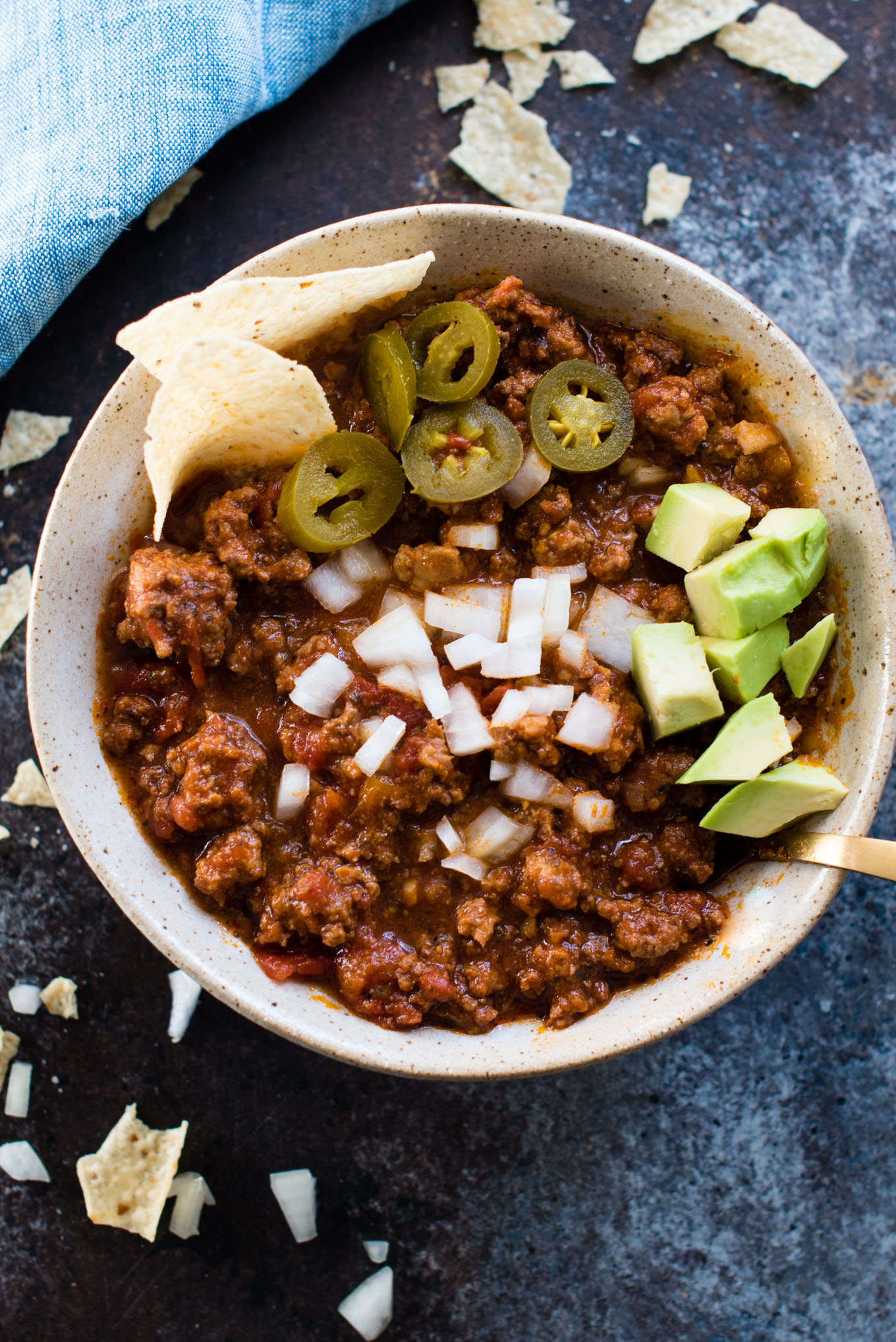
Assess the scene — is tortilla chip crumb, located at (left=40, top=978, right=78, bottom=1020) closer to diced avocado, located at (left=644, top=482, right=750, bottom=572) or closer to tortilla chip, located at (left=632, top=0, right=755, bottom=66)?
diced avocado, located at (left=644, top=482, right=750, bottom=572)

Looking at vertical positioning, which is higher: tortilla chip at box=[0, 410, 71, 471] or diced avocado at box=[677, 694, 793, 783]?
tortilla chip at box=[0, 410, 71, 471]

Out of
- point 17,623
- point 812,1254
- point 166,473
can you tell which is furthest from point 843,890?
point 17,623

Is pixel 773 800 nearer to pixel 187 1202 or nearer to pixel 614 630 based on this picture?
pixel 614 630

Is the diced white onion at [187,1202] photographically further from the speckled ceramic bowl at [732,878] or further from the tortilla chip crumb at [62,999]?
the speckled ceramic bowl at [732,878]

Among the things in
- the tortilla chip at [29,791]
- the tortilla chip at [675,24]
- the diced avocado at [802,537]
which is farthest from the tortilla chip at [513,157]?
the tortilla chip at [29,791]

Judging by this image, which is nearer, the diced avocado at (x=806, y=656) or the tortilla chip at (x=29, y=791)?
the diced avocado at (x=806, y=656)

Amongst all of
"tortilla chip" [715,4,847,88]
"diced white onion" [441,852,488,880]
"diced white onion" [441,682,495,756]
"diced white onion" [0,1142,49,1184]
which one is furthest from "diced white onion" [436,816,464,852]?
"tortilla chip" [715,4,847,88]

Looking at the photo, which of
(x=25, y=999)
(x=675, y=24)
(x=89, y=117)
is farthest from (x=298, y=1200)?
(x=675, y=24)
